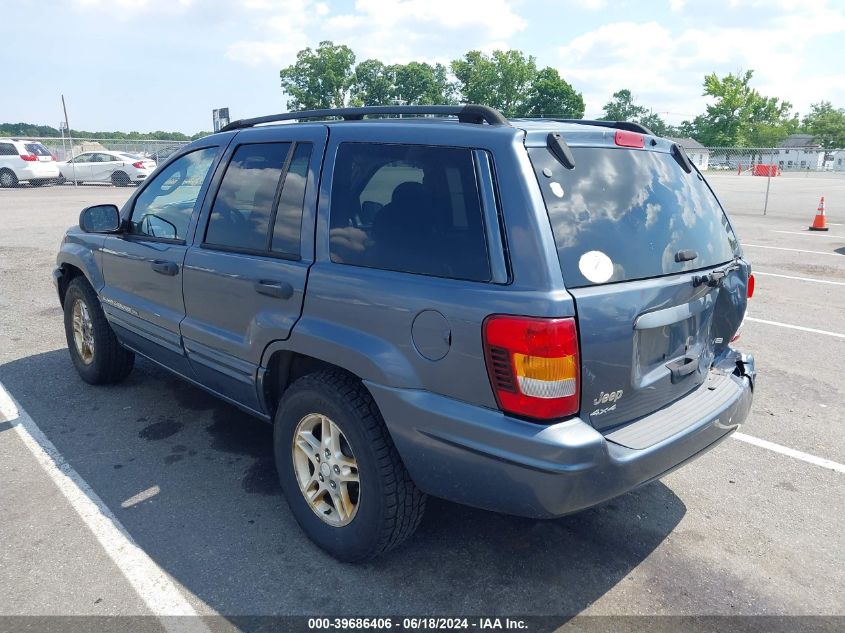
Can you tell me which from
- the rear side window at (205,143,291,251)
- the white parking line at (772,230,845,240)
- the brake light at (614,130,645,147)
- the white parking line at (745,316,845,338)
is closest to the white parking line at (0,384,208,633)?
the rear side window at (205,143,291,251)

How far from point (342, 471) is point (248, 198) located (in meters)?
1.49

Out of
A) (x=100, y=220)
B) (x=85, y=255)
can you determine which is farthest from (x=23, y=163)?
(x=100, y=220)

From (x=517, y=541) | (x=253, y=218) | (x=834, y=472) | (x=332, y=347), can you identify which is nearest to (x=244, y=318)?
(x=253, y=218)

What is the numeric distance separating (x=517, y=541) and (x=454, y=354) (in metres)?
1.20

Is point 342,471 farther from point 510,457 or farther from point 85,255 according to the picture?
point 85,255

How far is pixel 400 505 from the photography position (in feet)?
8.51

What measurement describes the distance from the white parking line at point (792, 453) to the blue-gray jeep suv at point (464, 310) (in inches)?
44.5

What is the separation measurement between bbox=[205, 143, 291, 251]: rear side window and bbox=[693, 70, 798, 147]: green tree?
9299 cm

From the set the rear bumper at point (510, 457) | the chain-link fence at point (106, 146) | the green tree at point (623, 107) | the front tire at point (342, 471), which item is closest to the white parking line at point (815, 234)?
the rear bumper at point (510, 457)

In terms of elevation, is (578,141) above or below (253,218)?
above

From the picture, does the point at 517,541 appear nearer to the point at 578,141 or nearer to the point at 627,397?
the point at 627,397

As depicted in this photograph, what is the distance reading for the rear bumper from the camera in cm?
219

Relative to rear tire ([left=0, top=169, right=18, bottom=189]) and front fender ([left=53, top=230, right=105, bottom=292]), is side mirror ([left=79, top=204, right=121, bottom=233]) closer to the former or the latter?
front fender ([left=53, top=230, right=105, bottom=292])

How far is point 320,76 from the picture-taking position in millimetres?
89312
